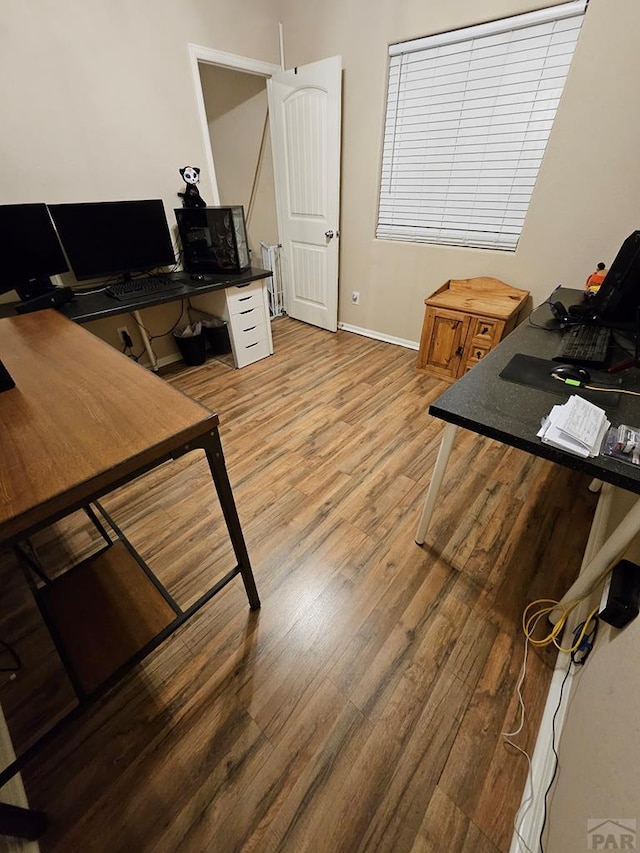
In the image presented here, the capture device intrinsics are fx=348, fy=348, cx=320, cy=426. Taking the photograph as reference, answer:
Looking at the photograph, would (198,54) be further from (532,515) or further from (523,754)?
(523,754)

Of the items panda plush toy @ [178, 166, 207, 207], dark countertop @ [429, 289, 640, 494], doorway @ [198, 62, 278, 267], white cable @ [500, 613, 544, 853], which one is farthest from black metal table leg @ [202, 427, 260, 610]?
doorway @ [198, 62, 278, 267]

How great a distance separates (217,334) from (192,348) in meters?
0.27

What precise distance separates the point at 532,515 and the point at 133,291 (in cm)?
276

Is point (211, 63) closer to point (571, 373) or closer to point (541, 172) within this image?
point (541, 172)

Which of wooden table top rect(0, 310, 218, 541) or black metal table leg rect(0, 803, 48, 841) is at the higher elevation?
wooden table top rect(0, 310, 218, 541)

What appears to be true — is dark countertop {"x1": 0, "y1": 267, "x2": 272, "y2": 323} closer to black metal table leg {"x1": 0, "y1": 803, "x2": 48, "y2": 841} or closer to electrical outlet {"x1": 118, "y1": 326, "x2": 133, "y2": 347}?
electrical outlet {"x1": 118, "y1": 326, "x2": 133, "y2": 347}

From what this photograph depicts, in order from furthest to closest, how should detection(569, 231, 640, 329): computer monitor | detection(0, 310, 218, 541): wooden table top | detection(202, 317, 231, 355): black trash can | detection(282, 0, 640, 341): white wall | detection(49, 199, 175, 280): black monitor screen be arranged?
detection(202, 317, 231, 355): black trash can
detection(49, 199, 175, 280): black monitor screen
detection(282, 0, 640, 341): white wall
detection(569, 231, 640, 329): computer monitor
detection(0, 310, 218, 541): wooden table top

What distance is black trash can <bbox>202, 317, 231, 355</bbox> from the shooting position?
3.06 m

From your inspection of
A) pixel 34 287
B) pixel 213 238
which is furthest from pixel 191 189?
pixel 34 287

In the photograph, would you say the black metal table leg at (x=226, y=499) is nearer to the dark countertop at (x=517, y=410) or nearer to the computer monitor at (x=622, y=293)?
the dark countertop at (x=517, y=410)

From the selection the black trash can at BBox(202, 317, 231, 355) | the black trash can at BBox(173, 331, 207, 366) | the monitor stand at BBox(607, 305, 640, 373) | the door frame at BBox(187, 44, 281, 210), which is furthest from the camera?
the black trash can at BBox(202, 317, 231, 355)

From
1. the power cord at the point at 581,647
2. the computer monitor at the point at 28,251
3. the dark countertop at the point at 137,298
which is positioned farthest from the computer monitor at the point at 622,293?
the computer monitor at the point at 28,251

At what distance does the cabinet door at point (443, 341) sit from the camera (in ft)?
8.30

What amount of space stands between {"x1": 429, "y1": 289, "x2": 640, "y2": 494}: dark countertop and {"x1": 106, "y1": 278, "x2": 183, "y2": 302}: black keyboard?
2.10 meters
